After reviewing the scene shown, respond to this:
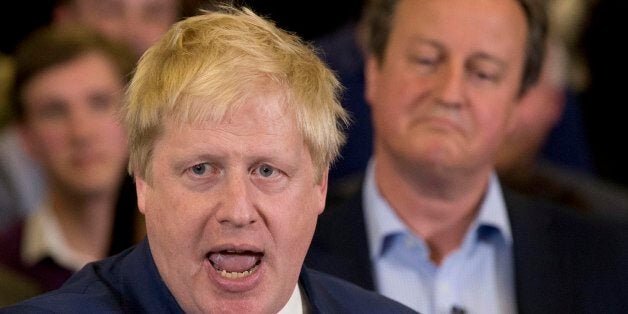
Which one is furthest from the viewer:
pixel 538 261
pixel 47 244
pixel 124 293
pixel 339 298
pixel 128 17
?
pixel 128 17

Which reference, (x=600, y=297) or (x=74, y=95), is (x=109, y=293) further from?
(x=74, y=95)

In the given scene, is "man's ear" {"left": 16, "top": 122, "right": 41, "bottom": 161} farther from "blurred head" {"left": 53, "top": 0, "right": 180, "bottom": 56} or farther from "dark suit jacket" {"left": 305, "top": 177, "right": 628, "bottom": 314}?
"dark suit jacket" {"left": 305, "top": 177, "right": 628, "bottom": 314}

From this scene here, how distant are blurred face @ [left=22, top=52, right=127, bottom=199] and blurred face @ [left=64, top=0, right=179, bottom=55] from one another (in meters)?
0.65

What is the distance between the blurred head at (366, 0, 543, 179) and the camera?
367cm

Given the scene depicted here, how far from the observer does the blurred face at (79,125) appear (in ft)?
14.6

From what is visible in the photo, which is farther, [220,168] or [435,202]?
[435,202]

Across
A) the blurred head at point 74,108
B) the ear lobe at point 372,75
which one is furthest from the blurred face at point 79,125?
the ear lobe at point 372,75

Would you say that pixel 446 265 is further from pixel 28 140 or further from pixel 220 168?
pixel 28 140

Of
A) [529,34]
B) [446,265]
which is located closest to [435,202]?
[446,265]

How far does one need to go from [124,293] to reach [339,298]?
47cm

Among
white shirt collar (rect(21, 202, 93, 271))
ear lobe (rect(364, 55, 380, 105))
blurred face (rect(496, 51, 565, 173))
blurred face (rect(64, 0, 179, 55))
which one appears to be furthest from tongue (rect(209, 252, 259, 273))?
blurred face (rect(64, 0, 179, 55))

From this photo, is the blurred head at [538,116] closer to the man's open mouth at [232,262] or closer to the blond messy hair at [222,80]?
the blond messy hair at [222,80]

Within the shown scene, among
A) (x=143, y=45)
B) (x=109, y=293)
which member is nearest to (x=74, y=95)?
(x=143, y=45)

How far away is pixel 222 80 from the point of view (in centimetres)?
257
